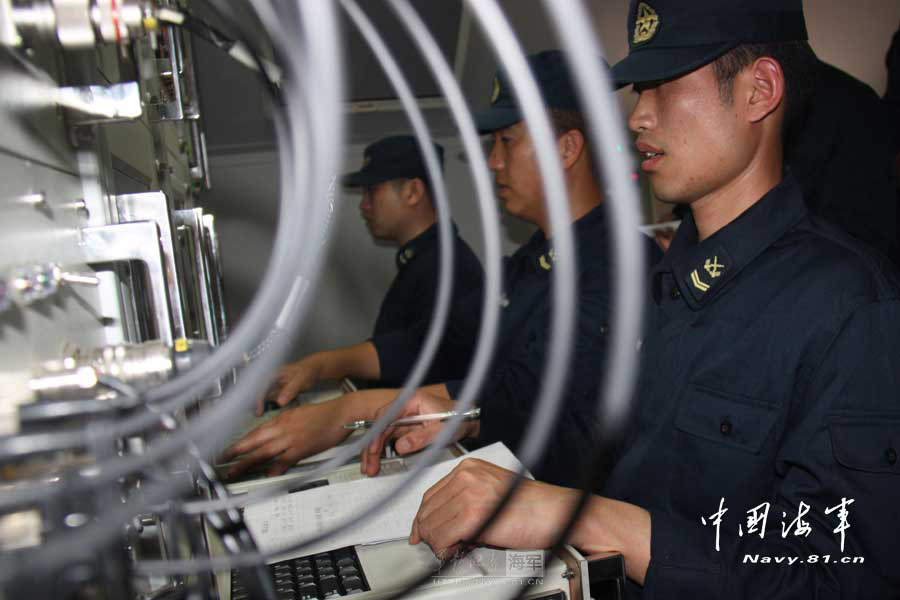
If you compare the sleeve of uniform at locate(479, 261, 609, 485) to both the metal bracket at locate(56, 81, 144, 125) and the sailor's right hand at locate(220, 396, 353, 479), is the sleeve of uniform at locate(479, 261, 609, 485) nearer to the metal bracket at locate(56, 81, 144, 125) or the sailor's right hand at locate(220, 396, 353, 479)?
the sailor's right hand at locate(220, 396, 353, 479)

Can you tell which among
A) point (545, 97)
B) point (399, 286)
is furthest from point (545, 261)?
point (399, 286)

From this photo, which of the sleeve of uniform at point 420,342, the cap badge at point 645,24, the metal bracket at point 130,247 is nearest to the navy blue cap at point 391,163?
the sleeve of uniform at point 420,342

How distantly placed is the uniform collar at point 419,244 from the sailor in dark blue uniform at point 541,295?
0.60 m

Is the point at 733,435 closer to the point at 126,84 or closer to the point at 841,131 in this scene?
the point at 126,84

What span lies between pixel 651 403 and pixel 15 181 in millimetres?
732

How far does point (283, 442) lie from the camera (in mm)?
952

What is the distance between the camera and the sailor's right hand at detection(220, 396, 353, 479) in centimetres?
94

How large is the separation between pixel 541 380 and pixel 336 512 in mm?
595

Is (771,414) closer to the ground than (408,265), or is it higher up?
closer to the ground

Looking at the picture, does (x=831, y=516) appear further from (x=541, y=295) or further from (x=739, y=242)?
(x=541, y=295)

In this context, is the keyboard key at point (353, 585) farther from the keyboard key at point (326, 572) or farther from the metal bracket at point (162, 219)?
the metal bracket at point (162, 219)

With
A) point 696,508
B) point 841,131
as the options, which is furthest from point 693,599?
point 841,131

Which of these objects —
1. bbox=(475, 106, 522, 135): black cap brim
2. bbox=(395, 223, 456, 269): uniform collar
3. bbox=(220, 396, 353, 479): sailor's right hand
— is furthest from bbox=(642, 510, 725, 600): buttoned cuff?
bbox=(395, 223, 456, 269): uniform collar

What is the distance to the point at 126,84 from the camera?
0.54 m
